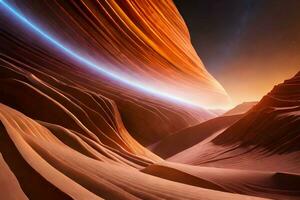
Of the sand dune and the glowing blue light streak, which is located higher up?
the glowing blue light streak

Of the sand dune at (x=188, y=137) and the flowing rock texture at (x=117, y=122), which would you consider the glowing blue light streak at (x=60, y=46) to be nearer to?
the flowing rock texture at (x=117, y=122)

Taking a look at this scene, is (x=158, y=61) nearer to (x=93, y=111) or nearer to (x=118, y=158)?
(x=93, y=111)

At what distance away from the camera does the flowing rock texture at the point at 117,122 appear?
2391mm

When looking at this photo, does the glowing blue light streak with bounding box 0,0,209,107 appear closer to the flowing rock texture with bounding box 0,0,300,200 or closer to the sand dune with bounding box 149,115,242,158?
the flowing rock texture with bounding box 0,0,300,200

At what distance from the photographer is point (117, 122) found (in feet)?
21.5

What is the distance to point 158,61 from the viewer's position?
34.4ft

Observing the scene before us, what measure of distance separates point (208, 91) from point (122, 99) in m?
6.56

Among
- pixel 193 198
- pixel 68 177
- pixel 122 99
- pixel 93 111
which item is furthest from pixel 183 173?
pixel 122 99

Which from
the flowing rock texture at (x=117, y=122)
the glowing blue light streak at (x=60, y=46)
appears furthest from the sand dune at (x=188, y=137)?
the glowing blue light streak at (x=60, y=46)

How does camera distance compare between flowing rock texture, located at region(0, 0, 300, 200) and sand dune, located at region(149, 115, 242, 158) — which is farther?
sand dune, located at region(149, 115, 242, 158)

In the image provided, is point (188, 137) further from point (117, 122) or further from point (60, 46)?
point (60, 46)

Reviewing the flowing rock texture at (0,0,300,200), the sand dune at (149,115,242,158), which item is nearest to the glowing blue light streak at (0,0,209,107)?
the flowing rock texture at (0,0,300,200)

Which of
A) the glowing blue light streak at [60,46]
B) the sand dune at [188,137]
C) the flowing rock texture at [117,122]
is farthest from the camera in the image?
the sand dune at [188,137]

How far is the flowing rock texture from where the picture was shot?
94.1 inches
